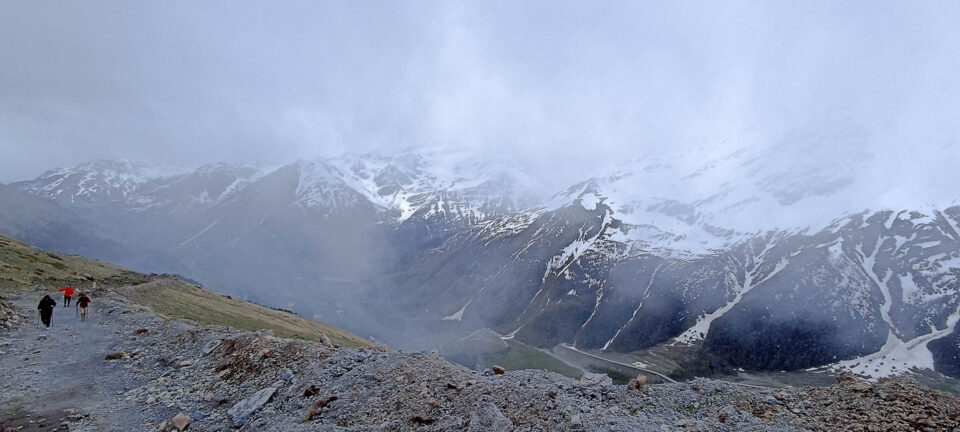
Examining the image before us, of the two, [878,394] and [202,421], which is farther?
[202,421]

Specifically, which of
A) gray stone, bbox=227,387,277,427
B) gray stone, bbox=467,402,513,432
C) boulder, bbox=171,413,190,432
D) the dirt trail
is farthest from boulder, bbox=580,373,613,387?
the dirt trail

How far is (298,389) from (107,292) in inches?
2009

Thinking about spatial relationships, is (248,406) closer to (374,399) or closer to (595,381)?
(374,399)

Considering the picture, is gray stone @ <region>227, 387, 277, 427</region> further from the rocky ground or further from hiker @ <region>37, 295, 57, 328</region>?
hiker @ <region>37, 295, 57, 328</region>

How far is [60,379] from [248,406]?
1119 centimetres

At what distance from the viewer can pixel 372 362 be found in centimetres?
2052

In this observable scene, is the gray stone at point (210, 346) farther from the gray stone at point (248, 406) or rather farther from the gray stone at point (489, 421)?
the gray stone at point (489, 421)

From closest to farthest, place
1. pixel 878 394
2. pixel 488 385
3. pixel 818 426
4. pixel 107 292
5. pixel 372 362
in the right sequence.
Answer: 1. pixel 818 426
2. pixel 878 394
3. pixel 488 385
4. pixel 372 362
5. pixel 107 292

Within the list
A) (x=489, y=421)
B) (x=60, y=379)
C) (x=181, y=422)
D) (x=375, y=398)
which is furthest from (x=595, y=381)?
(x=60, y=379)

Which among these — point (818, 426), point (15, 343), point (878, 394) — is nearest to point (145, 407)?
point (15, 343)

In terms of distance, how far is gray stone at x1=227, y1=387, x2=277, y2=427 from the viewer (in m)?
17.4

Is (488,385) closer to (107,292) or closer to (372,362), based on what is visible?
(372,362)

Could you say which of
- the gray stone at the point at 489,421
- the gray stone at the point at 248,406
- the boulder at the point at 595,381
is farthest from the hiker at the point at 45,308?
the boulder at the point at 595,381

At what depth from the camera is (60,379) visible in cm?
2194
